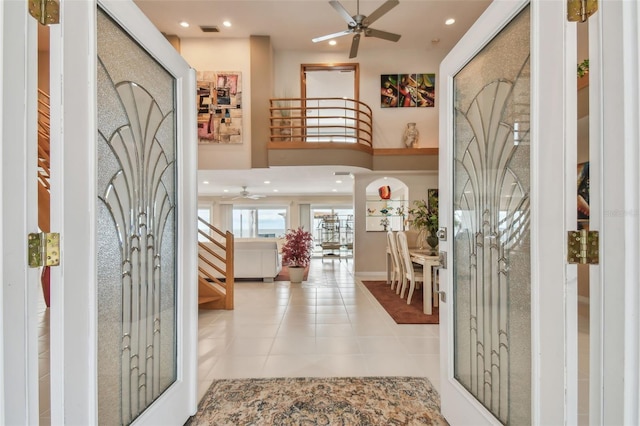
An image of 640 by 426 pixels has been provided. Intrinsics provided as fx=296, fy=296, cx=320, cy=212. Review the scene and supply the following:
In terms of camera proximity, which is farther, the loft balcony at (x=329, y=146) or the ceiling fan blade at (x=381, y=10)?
the loft balcony at (x=329, y=146)

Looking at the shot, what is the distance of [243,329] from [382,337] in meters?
1.42

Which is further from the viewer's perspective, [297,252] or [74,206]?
[297,252]

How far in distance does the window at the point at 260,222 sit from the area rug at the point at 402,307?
6.89 meters

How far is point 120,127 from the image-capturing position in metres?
1.22

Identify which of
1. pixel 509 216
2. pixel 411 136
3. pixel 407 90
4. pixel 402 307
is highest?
pixel 407 90

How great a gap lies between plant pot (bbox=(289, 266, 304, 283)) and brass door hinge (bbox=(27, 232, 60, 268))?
465cm

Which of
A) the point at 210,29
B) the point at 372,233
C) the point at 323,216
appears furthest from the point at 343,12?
the point at 323,216

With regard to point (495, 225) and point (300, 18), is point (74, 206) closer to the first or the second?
point (495, 225)

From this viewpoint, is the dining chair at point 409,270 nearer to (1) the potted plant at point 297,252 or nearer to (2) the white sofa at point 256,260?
(1) the potted plant at point 297,252

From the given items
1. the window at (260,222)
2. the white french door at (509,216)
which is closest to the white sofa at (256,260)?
the white french door at (509,216)

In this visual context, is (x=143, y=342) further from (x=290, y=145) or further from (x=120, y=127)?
(x=290, y=145)

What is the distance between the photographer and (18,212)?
81 centimetres

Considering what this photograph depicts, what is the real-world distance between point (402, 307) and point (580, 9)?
136 inches

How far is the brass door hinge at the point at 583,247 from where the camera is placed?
901 mm
